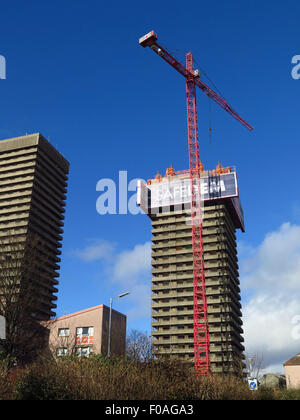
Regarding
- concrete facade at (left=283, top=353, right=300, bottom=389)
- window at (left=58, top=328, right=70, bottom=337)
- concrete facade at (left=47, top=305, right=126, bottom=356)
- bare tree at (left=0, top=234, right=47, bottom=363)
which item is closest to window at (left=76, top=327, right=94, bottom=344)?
concrete facade at (left=47, top=305, right=126, bottom=356)

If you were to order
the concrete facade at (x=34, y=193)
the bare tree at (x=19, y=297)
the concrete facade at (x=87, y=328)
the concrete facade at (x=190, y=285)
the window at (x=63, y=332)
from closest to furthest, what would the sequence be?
the bare tree at (x=19, y=297), the concrete facade at (x=87, y=328), the window at (x=63, y=332), the concrete facade at (x=190, y=285), the concrete facade at (x=34, y=193)

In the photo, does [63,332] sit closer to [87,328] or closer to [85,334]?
[85,334]

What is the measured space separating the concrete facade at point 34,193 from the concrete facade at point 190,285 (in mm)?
32726

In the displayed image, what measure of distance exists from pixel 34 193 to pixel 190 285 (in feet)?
188

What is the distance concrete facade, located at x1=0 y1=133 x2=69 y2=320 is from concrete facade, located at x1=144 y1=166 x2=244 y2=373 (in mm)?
32726

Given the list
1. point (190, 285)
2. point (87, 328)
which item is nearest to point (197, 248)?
point (190, 285)

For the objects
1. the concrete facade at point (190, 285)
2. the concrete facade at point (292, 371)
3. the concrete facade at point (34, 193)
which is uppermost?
the concrete facade at point (34, 193)

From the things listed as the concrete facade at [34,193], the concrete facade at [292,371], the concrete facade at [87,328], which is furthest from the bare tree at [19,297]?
the concrete facade at [34,193]

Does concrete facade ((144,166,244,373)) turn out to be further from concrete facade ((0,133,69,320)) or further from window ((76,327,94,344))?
window ((76,327,94,344))

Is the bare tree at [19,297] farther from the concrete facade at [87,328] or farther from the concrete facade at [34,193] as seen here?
the concrete facade at [34,193]

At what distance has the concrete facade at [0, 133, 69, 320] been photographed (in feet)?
434

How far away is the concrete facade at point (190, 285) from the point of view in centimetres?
11850
